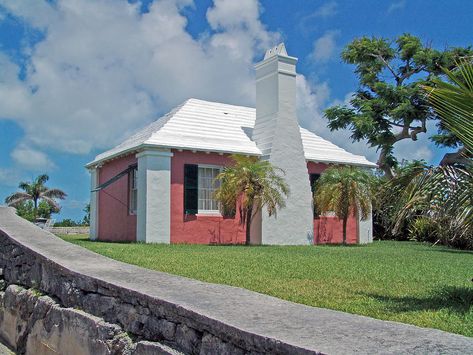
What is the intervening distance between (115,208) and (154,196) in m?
3.86

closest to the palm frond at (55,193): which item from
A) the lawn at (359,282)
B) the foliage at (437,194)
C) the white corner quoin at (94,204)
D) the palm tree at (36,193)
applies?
the palm tree at (36,193)

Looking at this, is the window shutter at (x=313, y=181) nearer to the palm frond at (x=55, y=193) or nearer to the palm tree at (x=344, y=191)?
the palm tree at (x=344, y=191)

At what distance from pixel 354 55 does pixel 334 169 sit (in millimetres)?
13454

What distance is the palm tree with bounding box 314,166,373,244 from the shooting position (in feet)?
64.4

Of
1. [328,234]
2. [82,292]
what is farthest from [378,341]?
[328,234]

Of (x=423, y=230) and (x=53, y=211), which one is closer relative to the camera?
(x=423, y=230)

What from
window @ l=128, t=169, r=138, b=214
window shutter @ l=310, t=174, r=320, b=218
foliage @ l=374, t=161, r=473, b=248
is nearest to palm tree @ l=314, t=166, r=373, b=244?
window shutter @ l=310, t=174, r=320, b=218

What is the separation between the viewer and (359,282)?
319 inches

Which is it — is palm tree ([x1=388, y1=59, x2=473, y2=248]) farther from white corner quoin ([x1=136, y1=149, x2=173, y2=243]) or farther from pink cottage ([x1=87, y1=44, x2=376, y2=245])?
pink cottage ([x1=87, y1=44, x2=376, y2=245])

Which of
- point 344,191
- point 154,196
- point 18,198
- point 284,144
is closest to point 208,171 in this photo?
point 154,196

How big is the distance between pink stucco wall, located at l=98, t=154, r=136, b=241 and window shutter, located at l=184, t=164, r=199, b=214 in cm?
204

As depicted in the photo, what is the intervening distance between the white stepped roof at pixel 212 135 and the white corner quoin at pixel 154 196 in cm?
46

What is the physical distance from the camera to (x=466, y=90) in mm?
5559

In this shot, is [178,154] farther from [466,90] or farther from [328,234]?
[466,90]
